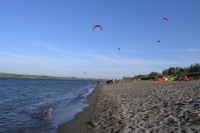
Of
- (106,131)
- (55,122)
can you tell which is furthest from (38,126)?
(106,131)

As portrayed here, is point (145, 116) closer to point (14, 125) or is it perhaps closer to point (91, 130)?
point (91, 130)

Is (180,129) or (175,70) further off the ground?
(175,70)

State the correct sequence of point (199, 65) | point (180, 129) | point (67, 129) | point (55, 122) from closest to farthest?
point (180, 129)
point (67, 129)
point (55, 122)
point (199, 65)

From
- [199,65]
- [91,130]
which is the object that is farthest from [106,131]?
[199,65]

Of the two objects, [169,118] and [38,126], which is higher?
[169,118]

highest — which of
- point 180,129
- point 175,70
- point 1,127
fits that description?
point 175,70

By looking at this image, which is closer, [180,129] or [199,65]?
[180,129]

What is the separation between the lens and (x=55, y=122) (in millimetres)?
15523

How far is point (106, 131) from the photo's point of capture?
33.8 feet

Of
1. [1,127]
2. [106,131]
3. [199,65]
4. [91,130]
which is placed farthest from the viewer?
[199,65]

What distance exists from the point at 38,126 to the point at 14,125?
1.54m

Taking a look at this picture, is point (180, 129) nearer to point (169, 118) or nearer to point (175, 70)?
point (169, 118)

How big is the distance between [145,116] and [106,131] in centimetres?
218

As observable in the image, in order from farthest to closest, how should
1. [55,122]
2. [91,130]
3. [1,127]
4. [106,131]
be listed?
[55,122]
[1,127]
[91,130]
[106,131]
